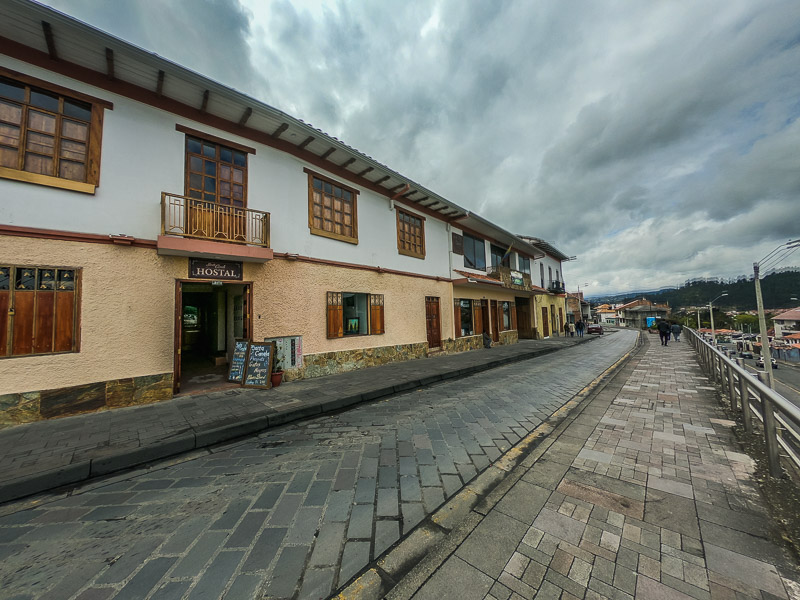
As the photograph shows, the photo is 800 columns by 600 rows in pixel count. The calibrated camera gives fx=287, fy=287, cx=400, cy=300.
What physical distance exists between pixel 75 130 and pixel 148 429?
18.5 ft

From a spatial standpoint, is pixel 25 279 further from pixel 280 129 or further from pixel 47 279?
pixel 280 129

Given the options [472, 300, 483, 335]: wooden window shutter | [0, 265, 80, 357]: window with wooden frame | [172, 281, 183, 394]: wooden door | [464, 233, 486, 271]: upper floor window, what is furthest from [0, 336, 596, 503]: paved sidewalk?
[464, 233, 486, 271]: upper floor window

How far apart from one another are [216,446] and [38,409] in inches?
130

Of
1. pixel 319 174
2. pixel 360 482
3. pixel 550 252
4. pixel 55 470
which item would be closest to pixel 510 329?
pixel 550 252

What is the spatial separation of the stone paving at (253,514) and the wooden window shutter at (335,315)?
158 inches

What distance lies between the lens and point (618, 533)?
216 centimetres

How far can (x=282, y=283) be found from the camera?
24.4ft

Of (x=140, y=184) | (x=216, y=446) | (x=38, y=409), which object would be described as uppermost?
(x=140, y=184)

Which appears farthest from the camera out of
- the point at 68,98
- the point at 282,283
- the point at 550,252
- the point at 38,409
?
the point at 550,252

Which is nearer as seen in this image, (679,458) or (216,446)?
(679,458)

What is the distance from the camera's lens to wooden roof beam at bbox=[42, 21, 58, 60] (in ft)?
15.3

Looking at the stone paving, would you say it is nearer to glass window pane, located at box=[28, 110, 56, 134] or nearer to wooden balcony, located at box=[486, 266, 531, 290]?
glass window pane, located at box=[28, 110, 56, 134]

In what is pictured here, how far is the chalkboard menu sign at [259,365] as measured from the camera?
6.59 m

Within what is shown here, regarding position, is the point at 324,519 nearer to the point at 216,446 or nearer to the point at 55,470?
the point at 216,446
